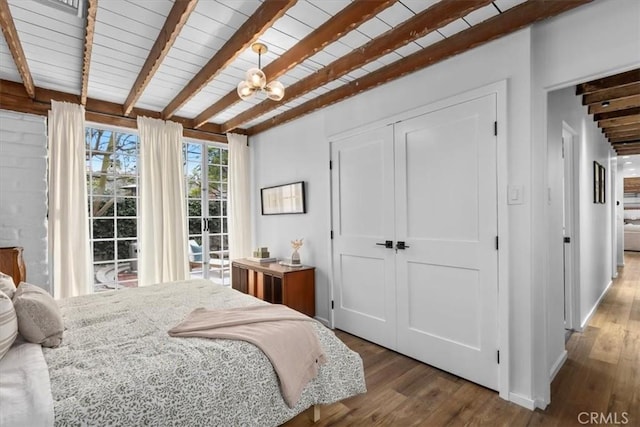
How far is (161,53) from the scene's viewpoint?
227 centimetres

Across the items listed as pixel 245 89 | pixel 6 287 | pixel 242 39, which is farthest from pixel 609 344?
pixel 6 287

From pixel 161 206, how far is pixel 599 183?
5.61 m

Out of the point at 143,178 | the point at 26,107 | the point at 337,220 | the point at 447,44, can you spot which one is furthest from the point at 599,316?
the point at 26,107

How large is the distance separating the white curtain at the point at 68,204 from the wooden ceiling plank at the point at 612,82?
496 centimetres

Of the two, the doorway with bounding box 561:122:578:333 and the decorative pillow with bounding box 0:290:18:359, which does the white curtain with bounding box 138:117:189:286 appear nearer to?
the decorative pillow with bounding box 0:290:18:359

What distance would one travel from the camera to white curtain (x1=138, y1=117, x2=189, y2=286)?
370cm

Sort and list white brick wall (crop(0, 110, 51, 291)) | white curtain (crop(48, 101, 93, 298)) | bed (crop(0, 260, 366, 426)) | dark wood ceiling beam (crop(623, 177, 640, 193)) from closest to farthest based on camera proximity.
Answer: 1. bed (crop(0, 260, 366, 426))
2. white brick wall (crop(0, 110, 51, 291))
3. white curtain (crop(48, 101, 93, 298))
4. dark wood ceiling beam (crop(623, 177, 640, 193))

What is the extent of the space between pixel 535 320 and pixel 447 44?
6.63ft

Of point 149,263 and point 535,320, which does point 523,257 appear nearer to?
point 535,320

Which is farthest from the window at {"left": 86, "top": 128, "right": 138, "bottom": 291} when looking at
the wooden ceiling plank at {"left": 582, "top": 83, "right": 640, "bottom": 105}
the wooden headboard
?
the wooden ceiling plank at {"left": 582, "top": 83, "right": 640, "bottom": 105}

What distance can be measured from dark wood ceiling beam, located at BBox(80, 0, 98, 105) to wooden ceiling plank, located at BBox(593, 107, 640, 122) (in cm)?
502

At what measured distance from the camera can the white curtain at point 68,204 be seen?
3.15 m

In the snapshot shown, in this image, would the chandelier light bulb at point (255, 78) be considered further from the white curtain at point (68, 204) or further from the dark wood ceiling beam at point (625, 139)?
the dark wood ceiling beam at point (625, 139)

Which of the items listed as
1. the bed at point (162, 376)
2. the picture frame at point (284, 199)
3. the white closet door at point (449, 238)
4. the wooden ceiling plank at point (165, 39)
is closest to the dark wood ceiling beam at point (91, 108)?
the wooden ceiling plank at point (165, 39)
